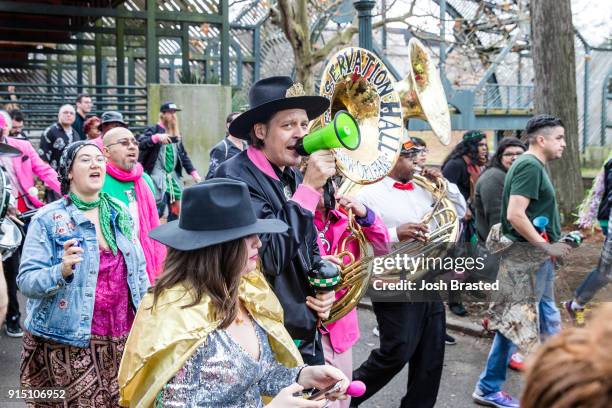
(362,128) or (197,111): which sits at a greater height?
(197,111)

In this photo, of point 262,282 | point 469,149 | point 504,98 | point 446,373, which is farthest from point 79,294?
point 504,98

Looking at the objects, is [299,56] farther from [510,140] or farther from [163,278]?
[163,278]

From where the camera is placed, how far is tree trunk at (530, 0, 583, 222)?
10.1 m

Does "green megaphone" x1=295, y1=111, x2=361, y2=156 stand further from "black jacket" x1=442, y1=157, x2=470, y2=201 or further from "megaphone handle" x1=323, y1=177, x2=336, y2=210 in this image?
"black jacket" x1=442, y1=157, x2=470, y2=201

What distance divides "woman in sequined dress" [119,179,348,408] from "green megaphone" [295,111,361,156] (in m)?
0.60

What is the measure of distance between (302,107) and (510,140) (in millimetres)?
3573

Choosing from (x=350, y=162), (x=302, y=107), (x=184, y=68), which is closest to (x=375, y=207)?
(x=350, y=162)

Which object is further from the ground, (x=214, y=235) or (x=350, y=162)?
(x=350, y=162)

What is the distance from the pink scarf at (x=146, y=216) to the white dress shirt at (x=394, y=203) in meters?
1.33

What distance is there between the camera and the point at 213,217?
2.59 meters

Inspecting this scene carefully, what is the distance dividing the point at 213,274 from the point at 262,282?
1.42 feet

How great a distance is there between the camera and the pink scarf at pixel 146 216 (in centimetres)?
468

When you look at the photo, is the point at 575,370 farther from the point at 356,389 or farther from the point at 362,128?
the point at 362,128

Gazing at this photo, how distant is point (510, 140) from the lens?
6.71m
